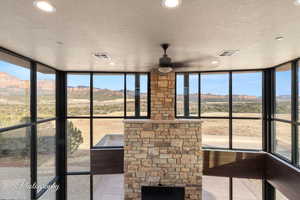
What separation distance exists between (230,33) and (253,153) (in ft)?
13.4

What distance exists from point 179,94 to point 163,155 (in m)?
1.95

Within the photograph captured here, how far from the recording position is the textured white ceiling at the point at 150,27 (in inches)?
60.1

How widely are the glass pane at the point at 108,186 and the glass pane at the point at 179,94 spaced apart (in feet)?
9.16

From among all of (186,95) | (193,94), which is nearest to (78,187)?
(186,95)

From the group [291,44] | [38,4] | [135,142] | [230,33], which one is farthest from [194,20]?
[135,142]

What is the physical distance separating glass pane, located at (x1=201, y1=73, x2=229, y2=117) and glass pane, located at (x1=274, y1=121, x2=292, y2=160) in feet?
4.41

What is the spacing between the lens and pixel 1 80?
9.64 feet

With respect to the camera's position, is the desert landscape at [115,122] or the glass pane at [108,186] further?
the glass pane at [108,186]

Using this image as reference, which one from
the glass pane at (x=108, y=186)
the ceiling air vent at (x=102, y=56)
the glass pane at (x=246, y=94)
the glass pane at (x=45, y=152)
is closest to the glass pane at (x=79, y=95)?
the glass pane at (x=45, y=152)

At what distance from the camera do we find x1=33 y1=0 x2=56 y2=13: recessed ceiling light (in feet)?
4.76

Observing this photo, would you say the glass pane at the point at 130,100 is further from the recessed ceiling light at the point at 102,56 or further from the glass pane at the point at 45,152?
the glass pane at the point at 45,152

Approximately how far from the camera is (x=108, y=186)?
16.3ft

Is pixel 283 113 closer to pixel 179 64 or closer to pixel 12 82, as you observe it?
pixel 179 64

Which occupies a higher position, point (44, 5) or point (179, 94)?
point (44, 5)
